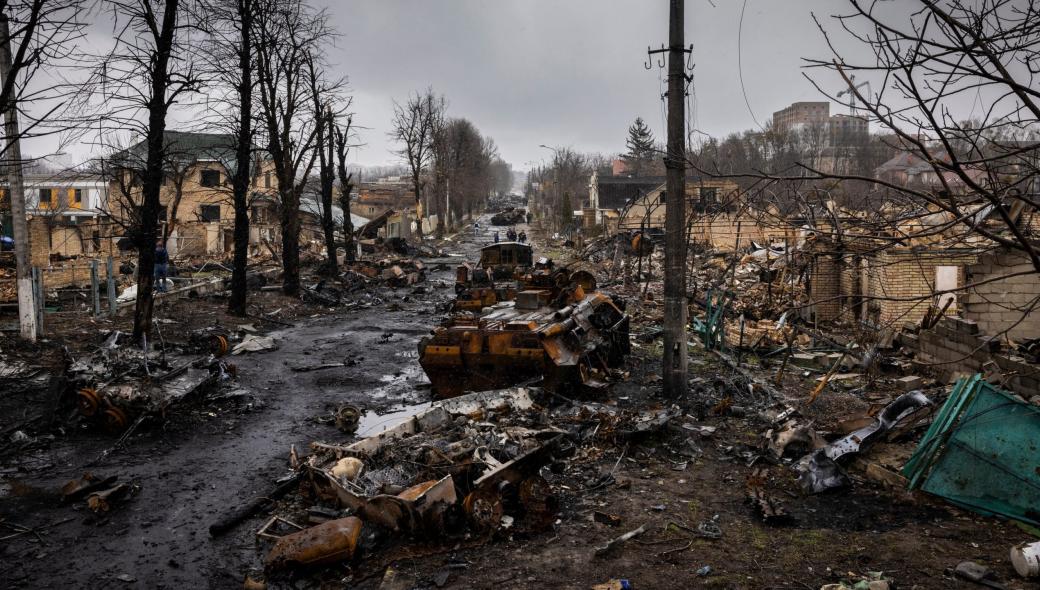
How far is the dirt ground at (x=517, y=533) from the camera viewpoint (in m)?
4.94

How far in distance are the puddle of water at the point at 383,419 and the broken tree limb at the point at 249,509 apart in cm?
169

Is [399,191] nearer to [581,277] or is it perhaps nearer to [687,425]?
[581,277]

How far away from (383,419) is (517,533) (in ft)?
14.1

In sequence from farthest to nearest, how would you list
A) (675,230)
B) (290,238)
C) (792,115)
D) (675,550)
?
(290,238) < (792,115) < (675,230) < (675,550)

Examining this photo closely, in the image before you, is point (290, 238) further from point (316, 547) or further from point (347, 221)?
point (316, 547)

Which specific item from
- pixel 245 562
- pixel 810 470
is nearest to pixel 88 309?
pixel 245 562

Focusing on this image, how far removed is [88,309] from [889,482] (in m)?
16.6

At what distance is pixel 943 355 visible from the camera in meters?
11.3

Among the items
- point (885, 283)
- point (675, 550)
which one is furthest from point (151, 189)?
point (885, 283)

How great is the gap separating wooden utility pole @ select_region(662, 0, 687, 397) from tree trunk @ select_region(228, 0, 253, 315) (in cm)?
1193

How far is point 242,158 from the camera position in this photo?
17422 millimetres

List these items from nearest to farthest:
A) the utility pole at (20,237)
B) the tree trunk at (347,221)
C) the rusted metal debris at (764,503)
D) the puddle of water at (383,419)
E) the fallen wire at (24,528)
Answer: the rusted metal debris at (764,503)
the fallen wire at (24,528)
the puddle of water at (383,419)
the utility pole at (20,237)
the tree trunk at (347,221)

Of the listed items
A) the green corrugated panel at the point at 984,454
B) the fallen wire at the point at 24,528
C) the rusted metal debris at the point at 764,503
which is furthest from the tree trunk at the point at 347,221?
the green corrugated panel at the point at 984,454

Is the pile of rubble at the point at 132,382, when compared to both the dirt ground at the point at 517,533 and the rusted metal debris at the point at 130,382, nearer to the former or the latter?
the rusted metal debris at the point at 130,382
